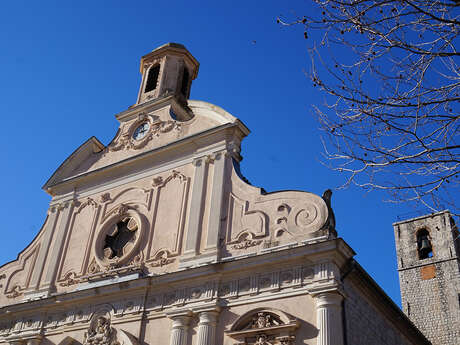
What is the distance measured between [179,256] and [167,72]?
830cm

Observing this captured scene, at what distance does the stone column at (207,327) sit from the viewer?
39.0ft

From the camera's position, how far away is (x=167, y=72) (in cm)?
1977

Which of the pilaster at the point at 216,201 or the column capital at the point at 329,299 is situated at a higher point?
the pilaster at the point at 216,201

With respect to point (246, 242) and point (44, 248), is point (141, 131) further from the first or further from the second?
point (246, 242)

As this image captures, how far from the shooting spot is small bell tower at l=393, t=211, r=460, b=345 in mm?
27484

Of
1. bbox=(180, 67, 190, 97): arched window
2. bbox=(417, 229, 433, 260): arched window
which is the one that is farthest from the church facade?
bbox=(417, 229, 433, 260): arched window

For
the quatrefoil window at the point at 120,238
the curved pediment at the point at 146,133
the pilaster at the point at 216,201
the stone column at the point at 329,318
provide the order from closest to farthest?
the stone column at the point at 329,318 → the pilaster at the point at 216,201 → the quatrefoil window at the point at 120,238 → the curved pediment at the point at 146,133

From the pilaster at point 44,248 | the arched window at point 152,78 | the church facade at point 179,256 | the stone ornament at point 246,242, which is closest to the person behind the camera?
the church facade at point 179,256

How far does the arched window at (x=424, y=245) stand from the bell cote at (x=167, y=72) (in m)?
18.3

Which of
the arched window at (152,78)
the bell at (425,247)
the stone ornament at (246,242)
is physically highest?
the bell at (425,247)

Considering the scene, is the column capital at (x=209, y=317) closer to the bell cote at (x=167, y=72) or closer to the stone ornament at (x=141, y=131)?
the stone ornament at (x=141, y=131)

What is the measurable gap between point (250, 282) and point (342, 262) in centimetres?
215

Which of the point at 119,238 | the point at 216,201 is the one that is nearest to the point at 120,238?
the point at 119,238

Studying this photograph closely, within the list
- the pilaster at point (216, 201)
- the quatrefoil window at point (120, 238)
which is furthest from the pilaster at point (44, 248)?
the pilaster at point (216, 201)
